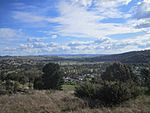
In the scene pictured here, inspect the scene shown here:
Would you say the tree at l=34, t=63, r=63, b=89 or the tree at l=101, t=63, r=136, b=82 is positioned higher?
the tree at l=101, t=63, r=136, b=82

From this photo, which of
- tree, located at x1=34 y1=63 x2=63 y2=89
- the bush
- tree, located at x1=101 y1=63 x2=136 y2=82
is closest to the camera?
the bush

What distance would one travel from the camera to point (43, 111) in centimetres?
1127

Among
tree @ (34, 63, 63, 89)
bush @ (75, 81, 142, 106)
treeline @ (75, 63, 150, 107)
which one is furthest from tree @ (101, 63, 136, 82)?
bush @ (75, 81, 142, 106)

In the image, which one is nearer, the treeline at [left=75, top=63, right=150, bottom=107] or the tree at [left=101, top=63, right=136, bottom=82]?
the treeline at [left=75, top=63, right=150, bottom=107]

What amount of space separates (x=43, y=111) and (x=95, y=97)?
4.13m

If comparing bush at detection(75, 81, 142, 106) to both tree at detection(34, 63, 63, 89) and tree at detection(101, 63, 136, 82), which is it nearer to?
tree at detection(101, 63, 136, 82)

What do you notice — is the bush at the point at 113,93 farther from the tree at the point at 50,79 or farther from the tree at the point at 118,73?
the tree at the point at 50,79

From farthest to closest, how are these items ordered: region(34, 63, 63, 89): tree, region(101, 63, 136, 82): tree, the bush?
region(34, 63, 63, 89): tree < region(101, 63, 136, 82): tree < the bush

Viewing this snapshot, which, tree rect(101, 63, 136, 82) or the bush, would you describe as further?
tree rect(101, 63, 136, 82)

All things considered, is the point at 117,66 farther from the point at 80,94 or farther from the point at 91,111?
the point at 91,111

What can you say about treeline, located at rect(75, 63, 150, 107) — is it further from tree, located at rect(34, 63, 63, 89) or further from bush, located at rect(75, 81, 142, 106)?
tree, located at rect(34, 63, 63, 89)

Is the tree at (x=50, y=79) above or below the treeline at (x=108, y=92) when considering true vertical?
below

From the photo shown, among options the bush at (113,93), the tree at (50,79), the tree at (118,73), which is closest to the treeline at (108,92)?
the bush at (113,93)

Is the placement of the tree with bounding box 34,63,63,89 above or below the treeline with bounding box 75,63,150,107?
below
